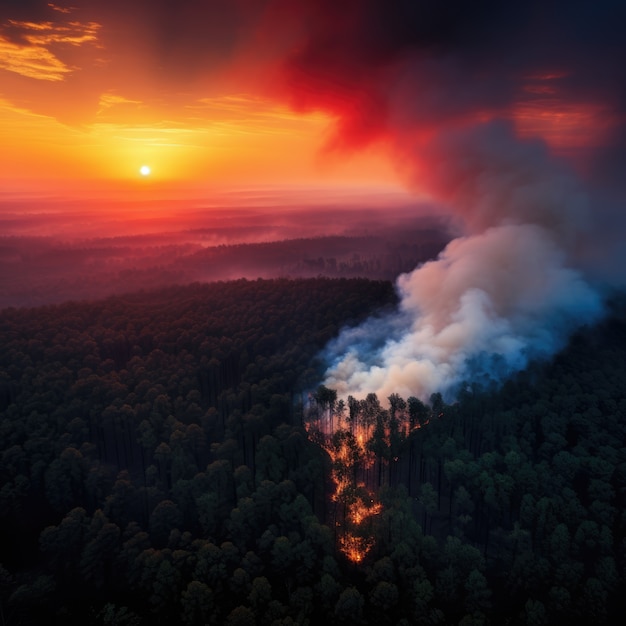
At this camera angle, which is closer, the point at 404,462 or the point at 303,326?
the point at 404,462

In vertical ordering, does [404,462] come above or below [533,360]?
below

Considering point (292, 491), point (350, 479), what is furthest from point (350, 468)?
point (292, 491)

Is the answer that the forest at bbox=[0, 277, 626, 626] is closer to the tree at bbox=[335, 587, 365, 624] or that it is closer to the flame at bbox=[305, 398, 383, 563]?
the tree at bbox=[335, 587, 365, 624]

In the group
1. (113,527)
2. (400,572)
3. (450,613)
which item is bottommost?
(450,613)

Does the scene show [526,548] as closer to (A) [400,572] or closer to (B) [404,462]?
(A) [400,572]

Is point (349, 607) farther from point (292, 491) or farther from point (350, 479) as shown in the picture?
point (350, 479)

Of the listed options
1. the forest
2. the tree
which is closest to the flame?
→ the forest

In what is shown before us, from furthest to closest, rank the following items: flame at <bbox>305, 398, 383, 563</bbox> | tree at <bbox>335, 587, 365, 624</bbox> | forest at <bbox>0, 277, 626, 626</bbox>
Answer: flame at <bbox>305, 398, 383, 563</bbox> < forest at <bbox>0, 277, 626, 626</bbox> < tree at <bbox>335, 587, 365, 624</bbox>

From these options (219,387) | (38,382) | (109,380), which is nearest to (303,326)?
(219,387)

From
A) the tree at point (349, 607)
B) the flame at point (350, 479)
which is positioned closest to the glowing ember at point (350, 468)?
the flame at point (350, 479)
